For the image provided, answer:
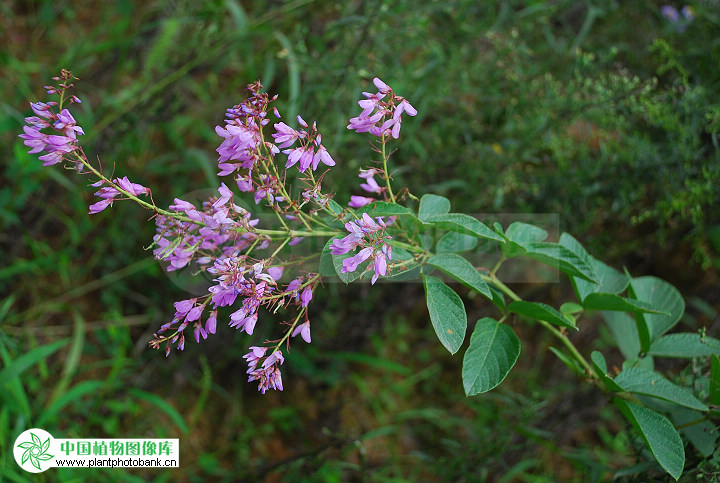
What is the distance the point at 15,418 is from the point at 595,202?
2119 millimetres

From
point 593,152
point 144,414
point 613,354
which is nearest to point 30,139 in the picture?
point 144,414

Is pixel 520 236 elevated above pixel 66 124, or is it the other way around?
pixel 66 124

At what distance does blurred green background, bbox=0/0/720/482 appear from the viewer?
1.82 metres

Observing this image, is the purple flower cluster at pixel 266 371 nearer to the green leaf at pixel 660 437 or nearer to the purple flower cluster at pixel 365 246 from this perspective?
the purple flower cluster at pixel 365 246

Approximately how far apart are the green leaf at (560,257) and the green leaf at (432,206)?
19cm

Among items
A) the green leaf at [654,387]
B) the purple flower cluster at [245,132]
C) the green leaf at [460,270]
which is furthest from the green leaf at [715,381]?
the purple flower cluster at [245,132]

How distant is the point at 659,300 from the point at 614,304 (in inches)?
14.6

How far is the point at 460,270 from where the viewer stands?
3.24 feet

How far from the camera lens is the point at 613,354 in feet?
7.59

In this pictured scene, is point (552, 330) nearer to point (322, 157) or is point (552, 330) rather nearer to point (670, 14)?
point (322, 157)

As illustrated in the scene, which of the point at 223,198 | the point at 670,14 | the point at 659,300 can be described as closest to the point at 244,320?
the point at 223,198

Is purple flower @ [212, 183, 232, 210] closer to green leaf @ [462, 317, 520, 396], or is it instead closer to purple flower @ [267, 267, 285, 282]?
purple flower @ [267, 267, 285, 282]

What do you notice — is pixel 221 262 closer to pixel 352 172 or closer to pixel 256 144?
pixel 256 144

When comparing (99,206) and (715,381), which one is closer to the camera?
(99,206)
